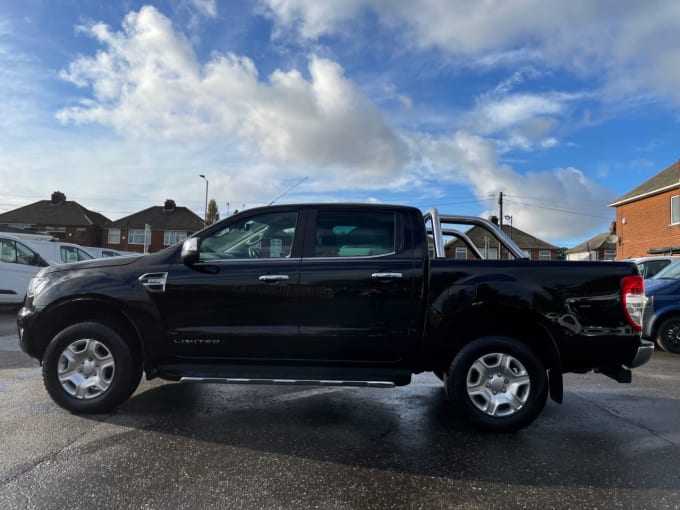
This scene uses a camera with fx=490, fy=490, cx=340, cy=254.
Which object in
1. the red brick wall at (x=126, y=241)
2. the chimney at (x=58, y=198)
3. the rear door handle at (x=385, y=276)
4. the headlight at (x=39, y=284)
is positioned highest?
the chimney at (x=58, y=198)

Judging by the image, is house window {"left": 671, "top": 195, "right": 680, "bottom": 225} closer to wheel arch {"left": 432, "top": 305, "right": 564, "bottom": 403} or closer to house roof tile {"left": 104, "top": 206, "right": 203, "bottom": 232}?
wheel arch {"left": 432, "top": 305, "right": 564, "bottom": 403}

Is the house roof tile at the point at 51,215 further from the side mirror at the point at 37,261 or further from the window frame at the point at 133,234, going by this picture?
the side mirror at the point at 37,261

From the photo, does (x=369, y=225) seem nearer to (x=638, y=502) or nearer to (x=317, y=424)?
(x=317, y=424)

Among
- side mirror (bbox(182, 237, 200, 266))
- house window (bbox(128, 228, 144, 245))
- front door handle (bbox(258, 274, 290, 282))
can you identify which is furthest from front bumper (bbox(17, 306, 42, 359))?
house window (bbox(128, 228, 144, 245))

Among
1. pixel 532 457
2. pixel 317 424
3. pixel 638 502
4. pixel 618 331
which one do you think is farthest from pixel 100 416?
pixel 618 331

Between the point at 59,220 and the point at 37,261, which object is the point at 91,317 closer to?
the point at 37,261

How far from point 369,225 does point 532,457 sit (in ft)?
7.19

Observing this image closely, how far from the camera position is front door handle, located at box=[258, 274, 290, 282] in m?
4.07

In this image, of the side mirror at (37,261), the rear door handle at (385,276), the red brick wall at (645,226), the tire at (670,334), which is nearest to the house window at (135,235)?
the side mirror at (37,261)

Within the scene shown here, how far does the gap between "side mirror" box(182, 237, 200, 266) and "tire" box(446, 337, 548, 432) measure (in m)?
2.29

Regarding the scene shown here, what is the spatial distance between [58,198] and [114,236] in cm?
793

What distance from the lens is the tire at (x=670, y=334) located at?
771 centimetres

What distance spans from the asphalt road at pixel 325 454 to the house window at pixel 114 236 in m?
51.2

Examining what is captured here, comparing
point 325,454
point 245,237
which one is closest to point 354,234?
point 245,237
